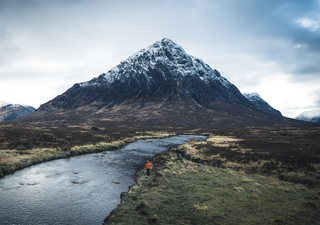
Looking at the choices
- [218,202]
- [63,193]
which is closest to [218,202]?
[218,202]

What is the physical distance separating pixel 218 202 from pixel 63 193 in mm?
16694

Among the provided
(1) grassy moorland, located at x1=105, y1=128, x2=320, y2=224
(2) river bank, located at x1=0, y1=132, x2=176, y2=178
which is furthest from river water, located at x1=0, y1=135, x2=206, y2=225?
(1) grassy moorland, located at x1=105, y1=128, x2=320, y2=224

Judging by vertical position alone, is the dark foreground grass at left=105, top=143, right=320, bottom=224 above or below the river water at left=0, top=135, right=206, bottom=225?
above

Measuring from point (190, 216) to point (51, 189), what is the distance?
55.1ft

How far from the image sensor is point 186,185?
20.6 metres

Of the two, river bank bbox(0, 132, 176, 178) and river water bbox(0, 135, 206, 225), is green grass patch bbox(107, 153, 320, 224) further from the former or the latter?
river bank bbox(0, 132, 176, 178)

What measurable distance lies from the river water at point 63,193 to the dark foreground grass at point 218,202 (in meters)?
2.12

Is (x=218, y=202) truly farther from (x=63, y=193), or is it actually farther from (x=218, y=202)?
(x=63, y=193)

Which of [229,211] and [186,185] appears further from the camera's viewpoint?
[186,185]

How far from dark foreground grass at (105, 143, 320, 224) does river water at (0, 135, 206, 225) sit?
83.6 inches

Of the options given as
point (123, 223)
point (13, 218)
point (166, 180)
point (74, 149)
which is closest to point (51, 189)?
point (13, 218)

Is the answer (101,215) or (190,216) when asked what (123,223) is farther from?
(190,216)

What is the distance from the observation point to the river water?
14.8m

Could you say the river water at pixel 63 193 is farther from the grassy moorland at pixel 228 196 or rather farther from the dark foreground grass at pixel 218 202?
the dark foreground grass at pixel 218 202
